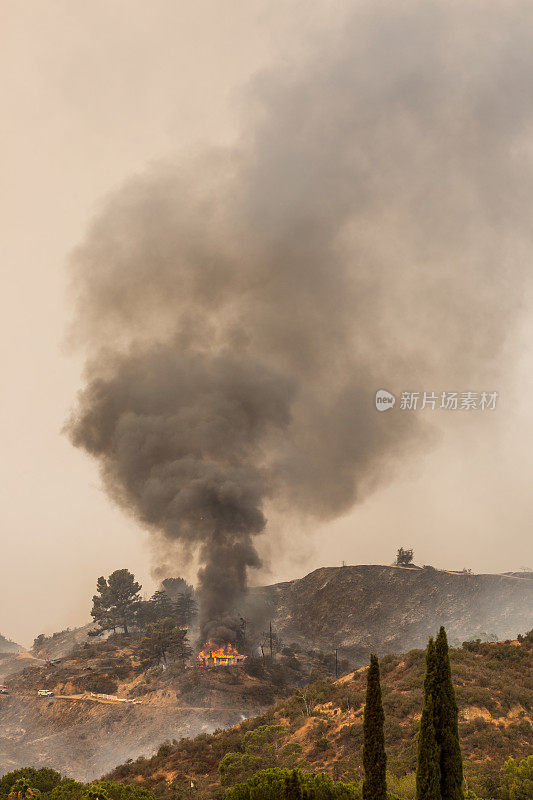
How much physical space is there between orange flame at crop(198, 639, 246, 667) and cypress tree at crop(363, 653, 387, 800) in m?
49.4

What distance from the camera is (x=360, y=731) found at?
3353cm

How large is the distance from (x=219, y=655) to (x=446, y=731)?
51.6 meters

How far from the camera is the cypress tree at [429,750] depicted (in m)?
16.6

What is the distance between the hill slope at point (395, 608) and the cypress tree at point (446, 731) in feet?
204

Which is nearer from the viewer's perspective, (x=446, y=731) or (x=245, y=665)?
(x=446, y=731)

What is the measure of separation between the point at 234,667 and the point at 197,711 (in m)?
9.23

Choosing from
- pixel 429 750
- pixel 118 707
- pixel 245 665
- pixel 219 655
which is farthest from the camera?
pixel 219 655

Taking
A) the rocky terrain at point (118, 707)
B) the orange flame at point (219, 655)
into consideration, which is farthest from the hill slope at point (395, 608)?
the orange flame at point (219, 655)

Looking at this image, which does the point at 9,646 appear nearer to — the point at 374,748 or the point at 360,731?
the point at 360,731

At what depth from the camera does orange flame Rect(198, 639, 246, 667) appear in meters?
62.3

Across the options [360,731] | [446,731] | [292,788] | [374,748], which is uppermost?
[446,731]

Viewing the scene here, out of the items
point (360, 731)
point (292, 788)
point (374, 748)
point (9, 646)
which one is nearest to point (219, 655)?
point (360, 731)

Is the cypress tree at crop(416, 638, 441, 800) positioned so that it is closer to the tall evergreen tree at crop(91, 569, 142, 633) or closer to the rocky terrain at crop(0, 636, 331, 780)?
the rocky terrain at crop(0, 636, 331, 780)

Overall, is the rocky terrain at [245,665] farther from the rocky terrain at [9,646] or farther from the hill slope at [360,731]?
the rocky terrain at [9,646]
